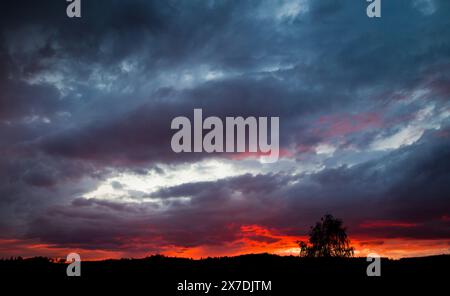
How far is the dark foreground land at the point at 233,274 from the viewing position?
2156cm

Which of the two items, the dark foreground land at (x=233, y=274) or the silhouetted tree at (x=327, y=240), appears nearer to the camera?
the dark foreground land at (x=233, y=274)

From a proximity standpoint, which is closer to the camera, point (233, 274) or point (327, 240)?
point (233, 274)

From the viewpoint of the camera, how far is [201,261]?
88.4ft

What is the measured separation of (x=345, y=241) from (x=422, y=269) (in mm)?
31012

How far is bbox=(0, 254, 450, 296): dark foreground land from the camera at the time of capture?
21.6m

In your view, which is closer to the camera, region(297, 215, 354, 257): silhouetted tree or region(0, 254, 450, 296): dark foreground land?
region(0, 254, 450, 296): dark foreground land

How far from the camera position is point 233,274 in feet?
77.2
